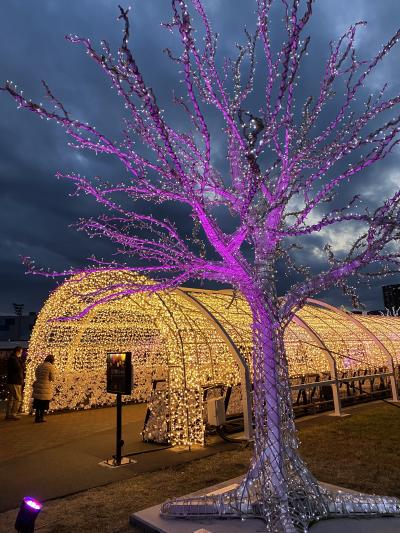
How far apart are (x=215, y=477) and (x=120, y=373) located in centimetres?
214

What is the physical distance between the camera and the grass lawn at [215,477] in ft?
14.6

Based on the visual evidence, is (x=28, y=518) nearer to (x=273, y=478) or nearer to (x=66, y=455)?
(x=273, y=478)

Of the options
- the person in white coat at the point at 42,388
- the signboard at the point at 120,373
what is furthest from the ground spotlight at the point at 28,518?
the person in white coat at the point at 42,388

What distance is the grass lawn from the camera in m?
4.45

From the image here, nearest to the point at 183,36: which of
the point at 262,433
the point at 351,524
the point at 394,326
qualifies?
the point at 262,433

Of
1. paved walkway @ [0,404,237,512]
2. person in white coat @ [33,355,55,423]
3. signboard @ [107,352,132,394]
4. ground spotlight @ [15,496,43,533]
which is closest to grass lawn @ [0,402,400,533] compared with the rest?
paved walkway @ [0,404,237,512]

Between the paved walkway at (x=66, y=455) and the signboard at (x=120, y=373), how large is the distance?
1.15 metres

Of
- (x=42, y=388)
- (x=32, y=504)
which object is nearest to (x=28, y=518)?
(x=32, y=504)

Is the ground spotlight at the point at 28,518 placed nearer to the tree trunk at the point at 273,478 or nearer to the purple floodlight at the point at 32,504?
the purple floodlight at the point at 32,504

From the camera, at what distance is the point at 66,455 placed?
23.2 feet

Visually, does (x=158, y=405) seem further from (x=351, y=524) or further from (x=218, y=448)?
(x=351, y=524)

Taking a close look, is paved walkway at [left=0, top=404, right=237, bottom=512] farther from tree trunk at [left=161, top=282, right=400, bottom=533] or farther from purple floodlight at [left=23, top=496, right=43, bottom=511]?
purple floodlight at [left=23, top=496, right=43, bottom=511]

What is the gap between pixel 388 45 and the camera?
156 inches

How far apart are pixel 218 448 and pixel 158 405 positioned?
4.52 ft
